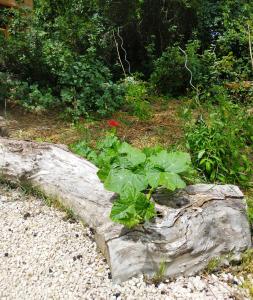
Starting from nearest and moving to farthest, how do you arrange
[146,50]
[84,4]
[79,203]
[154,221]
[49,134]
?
[154,221], [79,203], [49,134], [84,4], [146,50]

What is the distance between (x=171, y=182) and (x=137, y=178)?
0.69ft

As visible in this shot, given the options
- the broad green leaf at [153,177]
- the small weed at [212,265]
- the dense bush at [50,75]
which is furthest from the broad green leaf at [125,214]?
the dense bush at [50,75]

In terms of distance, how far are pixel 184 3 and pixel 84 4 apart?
163cm

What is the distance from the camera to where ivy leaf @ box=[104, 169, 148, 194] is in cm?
235

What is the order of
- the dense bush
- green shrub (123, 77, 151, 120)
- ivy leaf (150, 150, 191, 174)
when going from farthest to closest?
the dense bush, green shrub (123, 77, 151, 120), ivy leaf (150, 150, 191, 174)

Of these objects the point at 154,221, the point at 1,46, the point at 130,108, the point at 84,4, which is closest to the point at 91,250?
the point at 154,221

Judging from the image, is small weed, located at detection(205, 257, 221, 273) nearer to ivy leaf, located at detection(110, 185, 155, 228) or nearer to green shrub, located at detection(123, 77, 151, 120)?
ivy leaf, located at detection(110, 185, 155, 228)

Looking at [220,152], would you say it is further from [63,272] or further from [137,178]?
[63,272]

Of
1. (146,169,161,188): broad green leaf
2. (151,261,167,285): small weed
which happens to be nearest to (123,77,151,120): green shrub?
(146,169,161,188): broad green leaf

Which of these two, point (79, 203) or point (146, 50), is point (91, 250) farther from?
point (146, 50)

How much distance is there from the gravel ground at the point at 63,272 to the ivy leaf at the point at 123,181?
438mm

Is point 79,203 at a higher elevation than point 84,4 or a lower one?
lower

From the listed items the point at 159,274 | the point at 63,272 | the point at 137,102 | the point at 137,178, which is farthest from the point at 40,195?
the point at 137,102

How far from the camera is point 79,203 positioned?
2.66 meters
